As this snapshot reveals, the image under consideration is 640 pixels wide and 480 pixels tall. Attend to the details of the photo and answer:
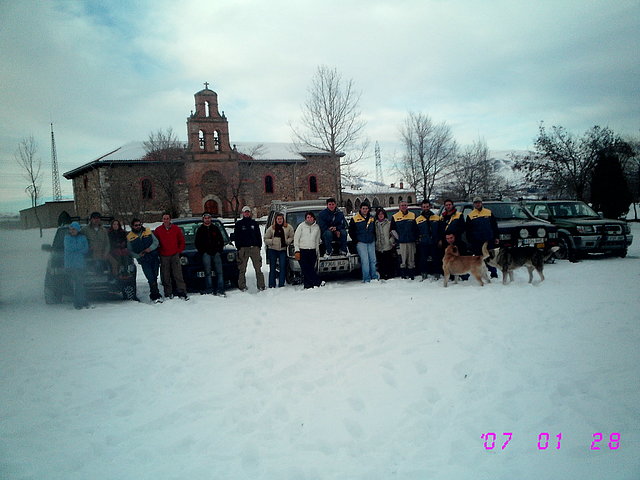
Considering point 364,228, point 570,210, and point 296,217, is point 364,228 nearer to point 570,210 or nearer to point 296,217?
point 296,217

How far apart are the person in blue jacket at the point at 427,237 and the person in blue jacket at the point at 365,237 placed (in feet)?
3.32

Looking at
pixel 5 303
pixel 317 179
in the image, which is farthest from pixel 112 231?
pixel 317 179

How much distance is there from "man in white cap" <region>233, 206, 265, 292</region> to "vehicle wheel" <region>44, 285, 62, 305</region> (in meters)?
3.47

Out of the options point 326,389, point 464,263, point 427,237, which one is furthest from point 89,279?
point 464,263

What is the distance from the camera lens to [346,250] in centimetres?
875

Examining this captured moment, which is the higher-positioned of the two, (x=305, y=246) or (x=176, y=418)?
(x=305, y=246)

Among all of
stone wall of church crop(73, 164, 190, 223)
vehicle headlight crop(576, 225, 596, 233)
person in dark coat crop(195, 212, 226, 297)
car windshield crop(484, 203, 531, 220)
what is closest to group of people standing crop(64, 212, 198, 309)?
person in dark coat crop(195, 212, 226, 297)

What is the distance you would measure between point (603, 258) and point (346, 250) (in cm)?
759

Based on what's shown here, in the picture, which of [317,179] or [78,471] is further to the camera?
[317,179]

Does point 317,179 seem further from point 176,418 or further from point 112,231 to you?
point 176,418

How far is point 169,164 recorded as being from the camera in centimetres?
3344

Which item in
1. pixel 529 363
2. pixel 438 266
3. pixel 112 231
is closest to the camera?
pixel 529 363

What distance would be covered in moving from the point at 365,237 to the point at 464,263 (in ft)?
6.84

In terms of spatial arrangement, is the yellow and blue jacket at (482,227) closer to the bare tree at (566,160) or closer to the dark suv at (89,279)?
the dark suv at (89,279)
